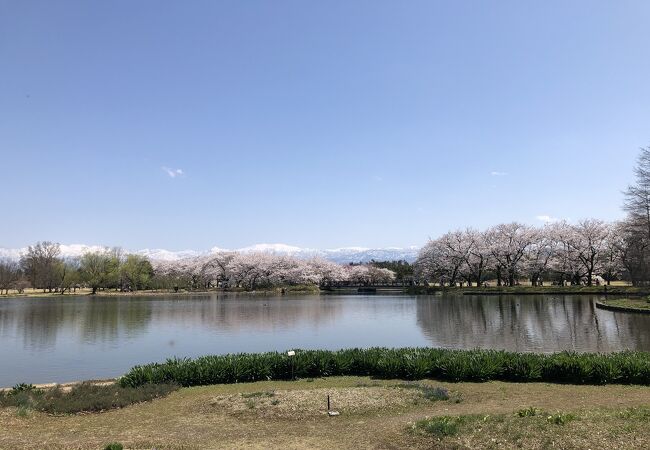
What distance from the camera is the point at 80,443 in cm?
871

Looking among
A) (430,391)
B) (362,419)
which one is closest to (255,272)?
(430,391)

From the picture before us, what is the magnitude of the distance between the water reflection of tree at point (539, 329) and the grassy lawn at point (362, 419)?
36.0 feet

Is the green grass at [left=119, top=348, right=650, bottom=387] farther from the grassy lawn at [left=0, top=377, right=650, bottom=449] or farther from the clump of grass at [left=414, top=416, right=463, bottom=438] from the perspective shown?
the clump of grass at [left=414, top=416, right=463, bottom=438]

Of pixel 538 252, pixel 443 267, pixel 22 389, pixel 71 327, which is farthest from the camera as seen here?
pixel 443 267

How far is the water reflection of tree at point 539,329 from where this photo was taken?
2306 centimetres

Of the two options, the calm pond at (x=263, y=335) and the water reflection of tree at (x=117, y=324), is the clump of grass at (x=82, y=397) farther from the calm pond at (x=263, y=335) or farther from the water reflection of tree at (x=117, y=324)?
the water reflection of tree at (x=117, y=324)

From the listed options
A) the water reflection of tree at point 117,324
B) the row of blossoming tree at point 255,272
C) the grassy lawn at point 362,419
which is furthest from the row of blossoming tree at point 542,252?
the grassy lawn at point 362,419

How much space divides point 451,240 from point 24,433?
85.3 metres

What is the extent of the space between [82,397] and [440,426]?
904 cm

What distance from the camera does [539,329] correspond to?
2922cm

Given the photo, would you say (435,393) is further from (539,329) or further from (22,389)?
(539,329)

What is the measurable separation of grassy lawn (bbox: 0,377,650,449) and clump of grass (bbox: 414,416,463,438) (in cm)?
2

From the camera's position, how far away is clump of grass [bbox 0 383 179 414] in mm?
→ 11595

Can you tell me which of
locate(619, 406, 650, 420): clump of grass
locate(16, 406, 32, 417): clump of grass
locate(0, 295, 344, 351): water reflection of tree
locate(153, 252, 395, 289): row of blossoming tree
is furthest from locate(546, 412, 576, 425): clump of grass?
locate(153, 252, 395, 289): row of blossoming tree
